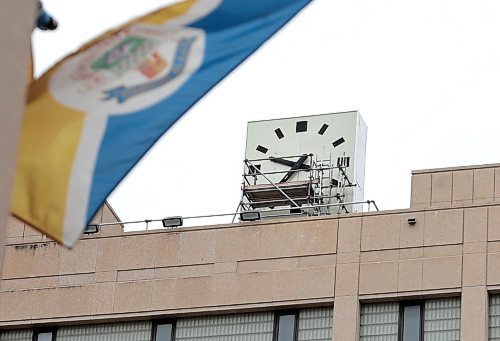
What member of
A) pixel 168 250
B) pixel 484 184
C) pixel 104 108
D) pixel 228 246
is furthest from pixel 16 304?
pixel 104 108

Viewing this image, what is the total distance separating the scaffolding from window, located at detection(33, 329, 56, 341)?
5.32 meters

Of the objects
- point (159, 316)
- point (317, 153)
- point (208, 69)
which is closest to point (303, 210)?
point (317, 153)

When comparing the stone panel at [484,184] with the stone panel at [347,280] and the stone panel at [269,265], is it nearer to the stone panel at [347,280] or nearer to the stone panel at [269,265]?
the stone panel at [347,280]

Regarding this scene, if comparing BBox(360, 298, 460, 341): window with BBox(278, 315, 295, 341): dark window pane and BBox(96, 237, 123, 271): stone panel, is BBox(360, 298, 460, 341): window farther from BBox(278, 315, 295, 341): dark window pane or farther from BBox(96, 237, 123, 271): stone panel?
BBox(96, 237, 123, 271): stone panel

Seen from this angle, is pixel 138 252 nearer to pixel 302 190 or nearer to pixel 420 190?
pixel 302 190

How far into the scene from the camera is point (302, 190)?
141 ft

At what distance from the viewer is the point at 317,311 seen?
123 ft

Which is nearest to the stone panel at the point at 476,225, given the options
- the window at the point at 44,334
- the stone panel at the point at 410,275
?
the stone panel at the point at 410,275

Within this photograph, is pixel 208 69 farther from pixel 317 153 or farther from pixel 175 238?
pixel 317 153

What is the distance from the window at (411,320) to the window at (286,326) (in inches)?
55.5

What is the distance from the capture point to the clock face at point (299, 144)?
145ft

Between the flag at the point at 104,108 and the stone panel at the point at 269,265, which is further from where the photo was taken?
the stone panel at the point at 269,265

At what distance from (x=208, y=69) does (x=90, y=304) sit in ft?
64.8

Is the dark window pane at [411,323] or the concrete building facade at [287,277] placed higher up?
the concrete building facade at [287,277]
